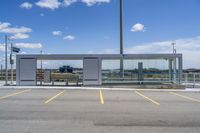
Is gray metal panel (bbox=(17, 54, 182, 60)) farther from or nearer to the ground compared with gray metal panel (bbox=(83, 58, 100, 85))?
farther from the ground

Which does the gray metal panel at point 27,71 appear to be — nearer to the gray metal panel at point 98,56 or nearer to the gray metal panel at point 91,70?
the gray metal panel at point 98,56

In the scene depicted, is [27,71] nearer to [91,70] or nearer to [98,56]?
[91,70]

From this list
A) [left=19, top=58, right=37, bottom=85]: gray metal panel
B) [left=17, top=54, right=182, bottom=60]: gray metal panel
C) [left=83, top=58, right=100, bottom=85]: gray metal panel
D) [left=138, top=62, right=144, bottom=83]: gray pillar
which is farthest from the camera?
[left=138, top=62, right=144, bottom=83]: gray pillar

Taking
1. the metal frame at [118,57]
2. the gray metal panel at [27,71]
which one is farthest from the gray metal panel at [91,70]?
the gray metal panel at [27,71]

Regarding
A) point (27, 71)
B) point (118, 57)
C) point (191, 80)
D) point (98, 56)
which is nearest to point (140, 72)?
point (118, 57)

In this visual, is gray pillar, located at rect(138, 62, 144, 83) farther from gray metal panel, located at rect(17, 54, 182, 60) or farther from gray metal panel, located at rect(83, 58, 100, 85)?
gray metal panel, located at rect(83, 58, 100, 85)

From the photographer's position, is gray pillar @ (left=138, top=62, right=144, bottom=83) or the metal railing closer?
the metal railing

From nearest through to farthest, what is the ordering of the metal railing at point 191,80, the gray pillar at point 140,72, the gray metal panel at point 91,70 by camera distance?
the gray metal panel at point 91,70, the metal railing at point 191,80, the gray pillar at point 140,72

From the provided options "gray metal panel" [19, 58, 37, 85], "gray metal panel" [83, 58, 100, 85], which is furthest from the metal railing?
"gray metal panel" [19, 58, 37, 85]

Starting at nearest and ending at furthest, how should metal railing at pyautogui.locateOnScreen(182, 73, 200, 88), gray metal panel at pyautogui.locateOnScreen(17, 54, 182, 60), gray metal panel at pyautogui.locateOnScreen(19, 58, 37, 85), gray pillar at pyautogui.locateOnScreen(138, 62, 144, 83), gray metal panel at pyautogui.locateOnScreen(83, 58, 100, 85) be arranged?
gray metal panel at pyautogui.locateOnScreen(83, 58, 100, 85) → gray metal panel at pyautogui.locateOnScreen(17, 54, 182, 60) → gray metal panel at pyautogui.locateOnScreen(19, 58, 37, 85) → metal railing at pyautogui.locateOnScreen(182, 73, 200, 88) → gray pillar at pyautogui.locateOnScreen(138, 62, 144, 83)

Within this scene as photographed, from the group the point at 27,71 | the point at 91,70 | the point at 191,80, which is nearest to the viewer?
the point at 91,70

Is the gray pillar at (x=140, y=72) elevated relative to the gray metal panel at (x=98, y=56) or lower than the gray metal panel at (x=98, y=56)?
lower

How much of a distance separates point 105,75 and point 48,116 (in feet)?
62.3

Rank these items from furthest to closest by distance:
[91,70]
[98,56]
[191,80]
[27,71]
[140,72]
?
[191,80] < [140,72] < [27,71] < [98,56] < [91,70]
